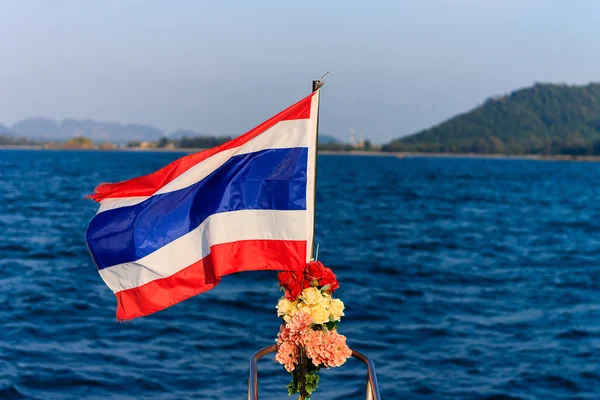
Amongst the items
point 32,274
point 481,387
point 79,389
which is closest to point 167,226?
point 79,389

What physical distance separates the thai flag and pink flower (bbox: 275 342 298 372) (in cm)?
68

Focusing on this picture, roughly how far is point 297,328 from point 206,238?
1200 mm

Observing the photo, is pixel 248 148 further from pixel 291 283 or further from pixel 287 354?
pixel 287 354

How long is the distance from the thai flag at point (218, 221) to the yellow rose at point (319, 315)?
492 millimetres

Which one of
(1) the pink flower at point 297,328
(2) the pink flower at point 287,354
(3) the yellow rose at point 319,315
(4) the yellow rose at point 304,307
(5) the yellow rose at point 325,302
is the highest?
(5) the yellow rose at point 325,302

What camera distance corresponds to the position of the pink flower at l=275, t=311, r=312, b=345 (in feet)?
19.1

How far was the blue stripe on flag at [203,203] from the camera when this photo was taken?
6.33 m

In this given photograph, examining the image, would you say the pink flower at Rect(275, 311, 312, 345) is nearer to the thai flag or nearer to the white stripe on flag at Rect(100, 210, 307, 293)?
the thai flag

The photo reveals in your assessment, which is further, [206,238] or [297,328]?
[206,238]

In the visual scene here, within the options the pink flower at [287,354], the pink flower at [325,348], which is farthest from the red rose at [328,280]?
the pink flower at [287,354]

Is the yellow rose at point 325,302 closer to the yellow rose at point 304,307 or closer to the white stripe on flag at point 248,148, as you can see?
the yellow rose at point 304,307

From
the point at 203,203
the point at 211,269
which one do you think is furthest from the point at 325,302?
the point at 203,203

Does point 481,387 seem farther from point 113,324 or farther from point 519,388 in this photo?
point 113,324

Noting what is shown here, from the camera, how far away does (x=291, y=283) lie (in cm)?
598
